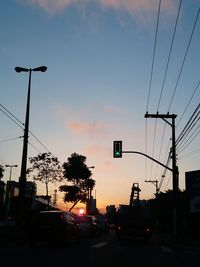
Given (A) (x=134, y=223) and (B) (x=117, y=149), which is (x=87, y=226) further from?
(B) (x=117, y=149)

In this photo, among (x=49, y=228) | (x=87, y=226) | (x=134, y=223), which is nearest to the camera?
(x=49, y=228)

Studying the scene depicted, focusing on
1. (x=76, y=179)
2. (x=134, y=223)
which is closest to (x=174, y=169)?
(x=134, y=223)

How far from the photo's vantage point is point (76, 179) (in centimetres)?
7194

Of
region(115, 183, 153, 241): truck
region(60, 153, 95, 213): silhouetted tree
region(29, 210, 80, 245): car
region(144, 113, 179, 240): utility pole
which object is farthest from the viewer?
region(60, 153, 95, 213): silhouetted tree

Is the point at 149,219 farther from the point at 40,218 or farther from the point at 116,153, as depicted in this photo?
the point at 40,218

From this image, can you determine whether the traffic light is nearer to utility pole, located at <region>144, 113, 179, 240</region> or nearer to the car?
utility pole, located at <region>144, 113, 179, 240</region>

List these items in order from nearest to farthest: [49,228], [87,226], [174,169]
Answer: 1. [49,228]
2. [87,226]
3. [174,169]

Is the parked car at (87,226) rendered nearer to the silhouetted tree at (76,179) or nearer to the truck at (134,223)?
the truck at (134,223)

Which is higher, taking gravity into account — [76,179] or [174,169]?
[76,179]

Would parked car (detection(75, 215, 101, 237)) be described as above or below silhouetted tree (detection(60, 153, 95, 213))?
below

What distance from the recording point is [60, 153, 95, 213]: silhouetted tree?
70.8 meters

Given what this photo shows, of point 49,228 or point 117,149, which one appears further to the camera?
point 117,149

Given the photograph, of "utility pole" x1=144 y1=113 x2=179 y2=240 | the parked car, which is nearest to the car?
the parked car

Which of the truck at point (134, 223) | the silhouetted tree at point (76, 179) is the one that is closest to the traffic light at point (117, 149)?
the truck at point (134, 223)
